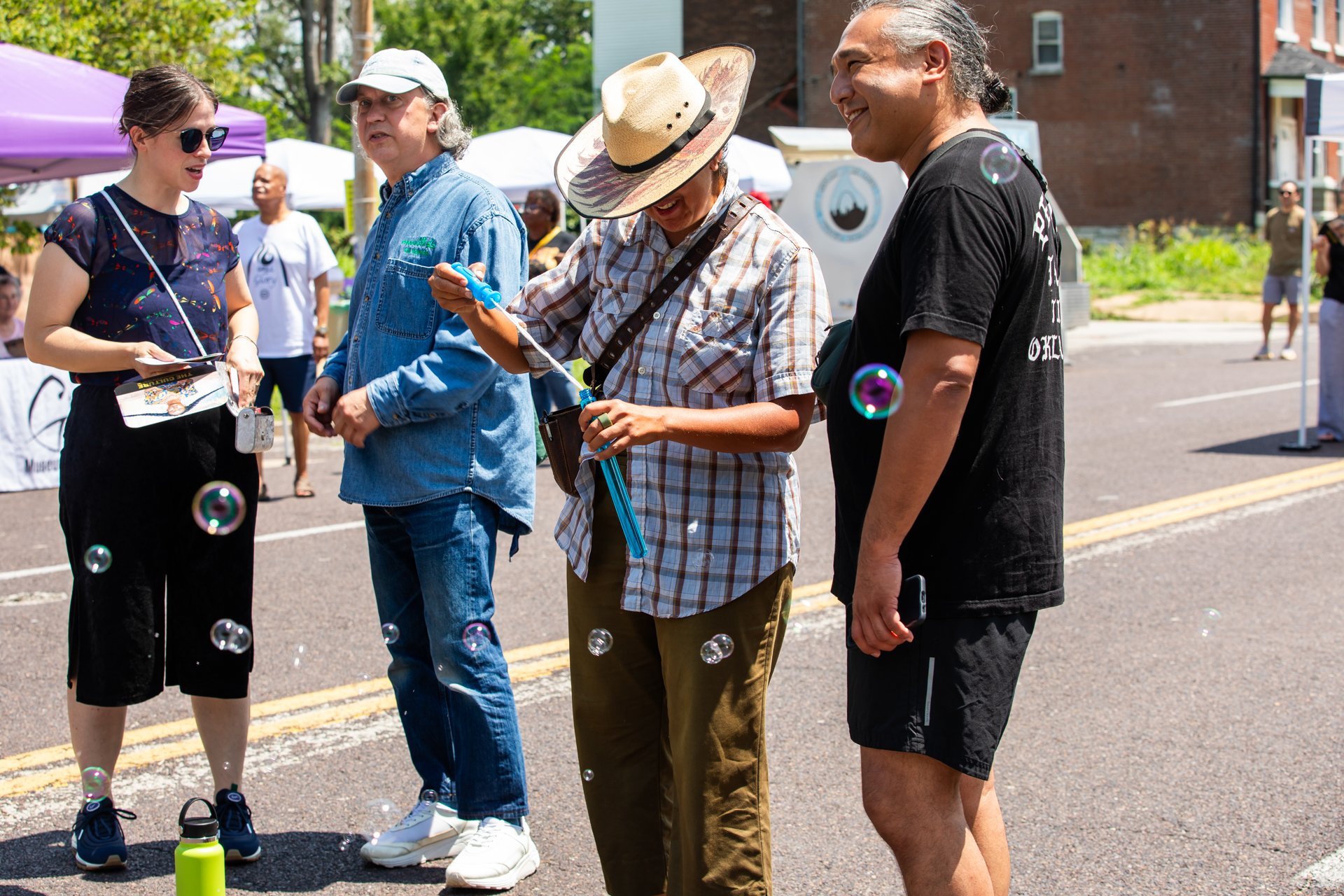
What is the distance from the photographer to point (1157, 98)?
34.5 metres

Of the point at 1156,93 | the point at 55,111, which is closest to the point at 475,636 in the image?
the point at 55,111

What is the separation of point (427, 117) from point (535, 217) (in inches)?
250

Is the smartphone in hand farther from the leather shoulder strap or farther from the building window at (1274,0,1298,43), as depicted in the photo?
the building window at (1274,0,1298,43)

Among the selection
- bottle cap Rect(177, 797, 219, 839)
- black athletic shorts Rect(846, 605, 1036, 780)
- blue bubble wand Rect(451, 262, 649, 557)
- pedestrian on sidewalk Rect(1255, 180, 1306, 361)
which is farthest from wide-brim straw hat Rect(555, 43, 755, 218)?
pedestrian on sidewalk Rect(1255, 180, 1306, 361)

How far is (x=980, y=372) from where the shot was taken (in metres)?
2.32

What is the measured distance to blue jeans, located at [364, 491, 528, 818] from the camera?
10.8ft

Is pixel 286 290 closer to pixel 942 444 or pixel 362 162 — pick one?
pixel 362 162

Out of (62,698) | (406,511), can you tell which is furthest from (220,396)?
(62,698)

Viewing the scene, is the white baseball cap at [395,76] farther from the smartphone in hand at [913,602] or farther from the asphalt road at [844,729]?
the asphalt road at [844,729]

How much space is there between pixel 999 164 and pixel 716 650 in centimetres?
105

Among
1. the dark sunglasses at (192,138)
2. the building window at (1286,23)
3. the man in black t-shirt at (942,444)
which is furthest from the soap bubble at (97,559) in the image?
the building window at (1286,23)

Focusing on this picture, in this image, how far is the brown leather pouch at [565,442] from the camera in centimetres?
281

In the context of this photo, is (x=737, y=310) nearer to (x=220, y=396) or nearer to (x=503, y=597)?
(x=220, y=396)

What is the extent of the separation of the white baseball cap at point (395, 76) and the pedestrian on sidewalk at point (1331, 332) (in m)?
8.19
